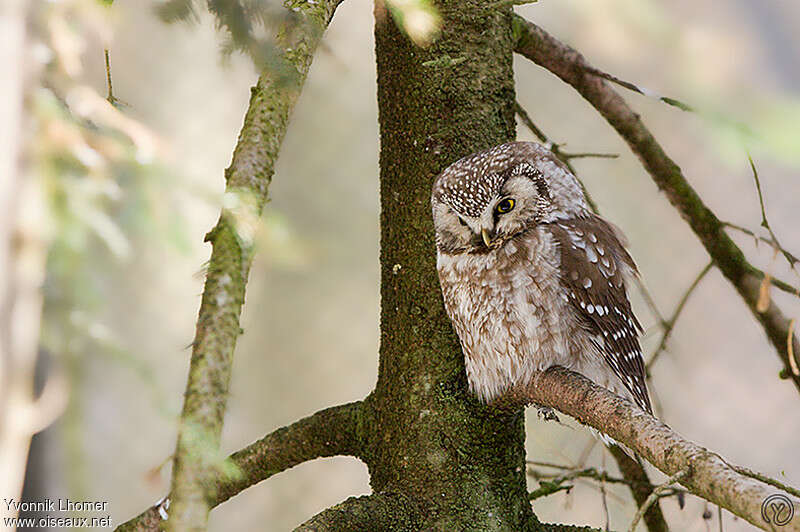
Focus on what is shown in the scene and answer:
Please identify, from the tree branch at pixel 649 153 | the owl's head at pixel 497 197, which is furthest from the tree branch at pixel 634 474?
the owl's head at pixel 497 197

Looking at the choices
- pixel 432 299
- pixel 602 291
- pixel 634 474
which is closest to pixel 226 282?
pixel 432 299

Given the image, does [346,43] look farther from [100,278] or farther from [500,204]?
[100,278]

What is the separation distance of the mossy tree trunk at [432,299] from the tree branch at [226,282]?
1.77 ft

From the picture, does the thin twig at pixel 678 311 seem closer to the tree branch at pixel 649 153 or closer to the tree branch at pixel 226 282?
the tree branch at pixel 649 153

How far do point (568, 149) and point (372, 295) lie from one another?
3.63ft

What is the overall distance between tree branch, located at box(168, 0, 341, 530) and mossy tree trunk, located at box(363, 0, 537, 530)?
54 centimetres

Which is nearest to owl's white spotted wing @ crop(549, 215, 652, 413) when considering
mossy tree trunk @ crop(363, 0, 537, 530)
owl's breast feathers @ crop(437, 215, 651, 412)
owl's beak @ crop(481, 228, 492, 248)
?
owl's breast feathers @ crop(437, 215, 651, 412)

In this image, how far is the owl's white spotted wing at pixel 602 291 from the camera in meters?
1.49

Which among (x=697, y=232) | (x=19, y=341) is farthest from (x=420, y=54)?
(x=19, y=341)

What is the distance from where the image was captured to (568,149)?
332cm

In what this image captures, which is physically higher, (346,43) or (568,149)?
(346,43)

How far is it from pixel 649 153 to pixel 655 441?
107 cm

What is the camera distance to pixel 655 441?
3.12 ft

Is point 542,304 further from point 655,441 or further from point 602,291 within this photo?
point 655,441
